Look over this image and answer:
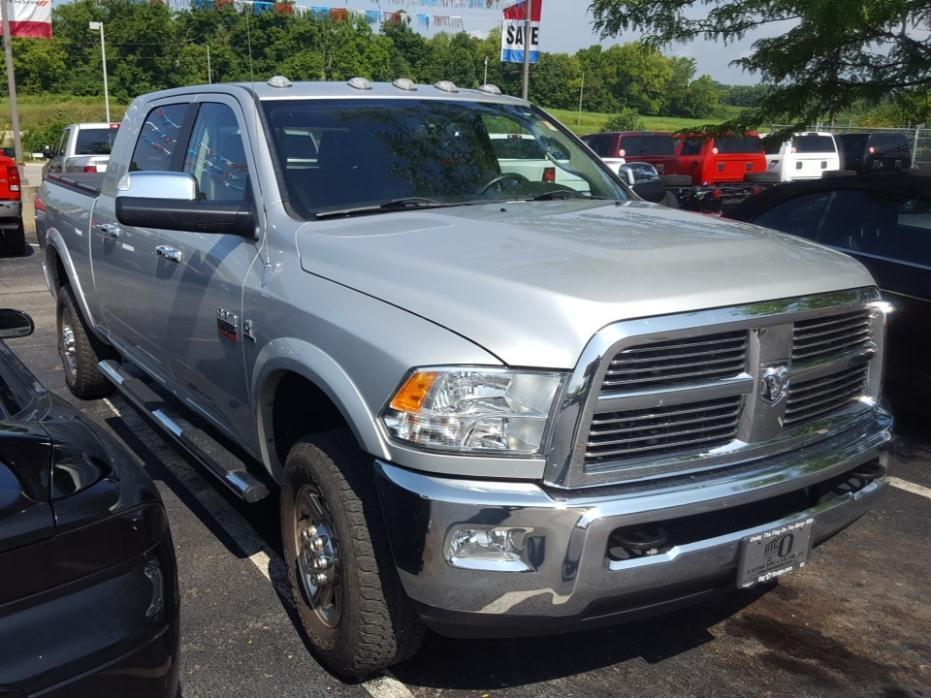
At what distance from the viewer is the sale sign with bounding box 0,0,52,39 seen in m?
21.4

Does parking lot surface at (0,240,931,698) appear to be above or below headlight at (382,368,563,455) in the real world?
below

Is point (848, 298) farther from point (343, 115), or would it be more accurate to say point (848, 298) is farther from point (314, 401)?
point (343, 115)

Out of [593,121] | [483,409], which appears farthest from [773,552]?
[593,121]

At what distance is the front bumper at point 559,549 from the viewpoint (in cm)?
260

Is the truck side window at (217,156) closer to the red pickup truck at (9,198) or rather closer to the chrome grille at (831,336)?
the chrome grille at (831,336)

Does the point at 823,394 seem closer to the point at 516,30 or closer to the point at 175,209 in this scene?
the point at 175,209

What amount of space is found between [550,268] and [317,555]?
125 centimetres

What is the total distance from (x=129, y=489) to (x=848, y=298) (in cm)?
235

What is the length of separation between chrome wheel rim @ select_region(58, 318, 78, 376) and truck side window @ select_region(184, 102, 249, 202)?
2.43 m

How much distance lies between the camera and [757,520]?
9.89 feet

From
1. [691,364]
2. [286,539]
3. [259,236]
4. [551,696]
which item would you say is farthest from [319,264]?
[551,696]

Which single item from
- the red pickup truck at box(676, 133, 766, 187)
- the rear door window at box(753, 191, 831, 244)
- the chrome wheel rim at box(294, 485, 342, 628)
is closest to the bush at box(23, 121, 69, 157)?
the red pickup truck at box(676, 133, 766, 187)

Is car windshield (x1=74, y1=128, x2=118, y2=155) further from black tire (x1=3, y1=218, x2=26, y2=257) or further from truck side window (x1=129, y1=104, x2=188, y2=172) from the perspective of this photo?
truck side window (x1=129, y1=104, x2=188, y2=172)

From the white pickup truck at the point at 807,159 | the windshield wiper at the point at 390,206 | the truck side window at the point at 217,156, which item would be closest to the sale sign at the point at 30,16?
the white pickup truck at the point at 807,159
